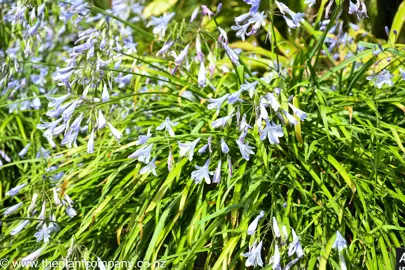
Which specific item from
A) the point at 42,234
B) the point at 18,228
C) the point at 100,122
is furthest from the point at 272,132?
the point at 18,228

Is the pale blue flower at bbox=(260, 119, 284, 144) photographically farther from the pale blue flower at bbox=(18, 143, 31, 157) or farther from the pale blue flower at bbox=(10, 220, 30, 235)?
the pale blue flower at bbox=(18, 143, 31, 157)

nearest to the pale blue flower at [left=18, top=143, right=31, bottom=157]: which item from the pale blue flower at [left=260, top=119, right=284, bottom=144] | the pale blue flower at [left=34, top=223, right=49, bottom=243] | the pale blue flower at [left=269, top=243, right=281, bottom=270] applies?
the pale blue flower at [left=34, top=223, right=49, bottom=243]

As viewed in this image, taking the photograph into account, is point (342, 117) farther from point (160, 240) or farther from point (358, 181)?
point (160, 240)

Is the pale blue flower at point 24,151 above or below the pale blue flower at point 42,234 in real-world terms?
below

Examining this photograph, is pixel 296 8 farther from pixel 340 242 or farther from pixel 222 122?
pixel 340 242

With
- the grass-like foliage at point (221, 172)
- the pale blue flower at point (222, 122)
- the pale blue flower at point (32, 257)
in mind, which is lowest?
the pale blue flower at point (32, 257)

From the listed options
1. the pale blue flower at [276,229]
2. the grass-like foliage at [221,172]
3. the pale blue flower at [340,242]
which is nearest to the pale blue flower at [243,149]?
the grass-like foliage at [221,172]

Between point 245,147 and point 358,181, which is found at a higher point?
point 245,147

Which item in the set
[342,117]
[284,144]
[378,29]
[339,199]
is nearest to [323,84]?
[342,117]

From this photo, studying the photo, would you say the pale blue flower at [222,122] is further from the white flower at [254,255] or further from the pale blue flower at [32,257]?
the pale blue flower at [32,257]

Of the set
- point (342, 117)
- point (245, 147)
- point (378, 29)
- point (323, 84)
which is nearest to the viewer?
point (245, 147)

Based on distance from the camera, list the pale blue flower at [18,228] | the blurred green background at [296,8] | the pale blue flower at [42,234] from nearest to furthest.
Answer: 1. the pale blue flower at [42,234]
2. the pale blue flower at [18,228]
3. the blurred green background at [296,8]
